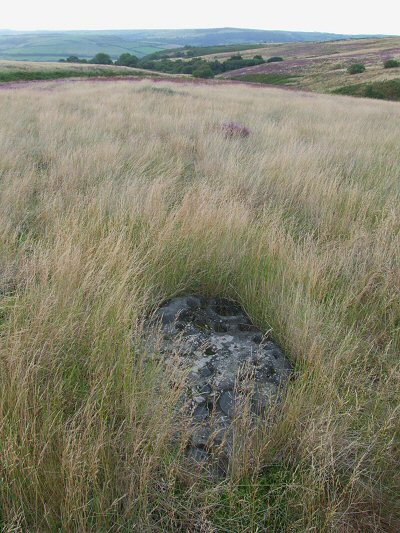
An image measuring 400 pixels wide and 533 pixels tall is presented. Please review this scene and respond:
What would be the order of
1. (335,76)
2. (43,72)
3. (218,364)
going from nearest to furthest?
(218,364)
(335,76)
(43,72)

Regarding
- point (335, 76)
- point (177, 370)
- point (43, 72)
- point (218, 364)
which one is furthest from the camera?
point (43, 72)

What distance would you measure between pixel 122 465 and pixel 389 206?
360 cm

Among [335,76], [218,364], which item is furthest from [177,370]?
[335,76]

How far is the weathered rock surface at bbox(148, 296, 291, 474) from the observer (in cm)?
157

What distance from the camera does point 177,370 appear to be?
5.32ft

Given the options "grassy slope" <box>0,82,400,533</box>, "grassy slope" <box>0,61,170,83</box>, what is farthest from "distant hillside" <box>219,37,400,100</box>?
"grassy slope" <box>0,82,400,533</box>

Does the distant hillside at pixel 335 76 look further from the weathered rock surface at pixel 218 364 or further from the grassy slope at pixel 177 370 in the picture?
the weathered rock surface at pixel 218 364

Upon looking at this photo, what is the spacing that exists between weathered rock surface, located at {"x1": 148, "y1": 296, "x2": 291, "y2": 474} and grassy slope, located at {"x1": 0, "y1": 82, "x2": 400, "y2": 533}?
0.11 meters

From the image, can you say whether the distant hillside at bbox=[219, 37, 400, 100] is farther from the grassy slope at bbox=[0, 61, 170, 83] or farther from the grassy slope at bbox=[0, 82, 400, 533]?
the grassy slope at bbox=[0, 82, 400, 533]

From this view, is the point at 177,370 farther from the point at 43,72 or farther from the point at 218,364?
the point at 43,72

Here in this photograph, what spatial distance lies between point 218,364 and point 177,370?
0.39 m

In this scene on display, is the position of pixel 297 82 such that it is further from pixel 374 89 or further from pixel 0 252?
pixel 0 252

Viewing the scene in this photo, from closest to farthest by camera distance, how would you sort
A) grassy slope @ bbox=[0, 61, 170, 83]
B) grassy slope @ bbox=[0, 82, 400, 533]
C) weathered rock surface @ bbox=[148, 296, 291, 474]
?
grassy slope @ bbox=[0, 82, 400, 533] < weathered rock surface @ bbox=[148, 296, 291, 474] < grassy slope @ bbox=[0, 61, 170, 83]

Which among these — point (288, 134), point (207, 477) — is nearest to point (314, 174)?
point (288, 134)
